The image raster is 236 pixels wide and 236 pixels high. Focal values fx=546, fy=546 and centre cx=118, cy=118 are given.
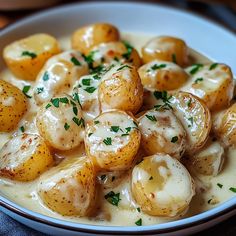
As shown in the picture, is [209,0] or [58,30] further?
[209,0]

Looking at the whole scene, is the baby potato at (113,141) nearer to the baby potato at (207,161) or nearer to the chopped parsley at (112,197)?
the chopped parsley at (112,197)

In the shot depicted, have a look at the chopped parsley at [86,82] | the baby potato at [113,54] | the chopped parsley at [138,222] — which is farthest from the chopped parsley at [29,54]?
the chopped parsley at [138,222]

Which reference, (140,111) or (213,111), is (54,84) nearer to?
(140,111)

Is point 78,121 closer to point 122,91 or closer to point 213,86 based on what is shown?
point 122,91

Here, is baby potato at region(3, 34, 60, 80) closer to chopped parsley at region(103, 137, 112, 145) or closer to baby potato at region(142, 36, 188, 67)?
baby potato at region(142, 36, 188, 67)

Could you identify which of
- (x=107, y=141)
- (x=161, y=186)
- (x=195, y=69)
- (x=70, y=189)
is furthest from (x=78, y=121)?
(x=195, y=69)

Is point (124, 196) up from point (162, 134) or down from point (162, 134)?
down

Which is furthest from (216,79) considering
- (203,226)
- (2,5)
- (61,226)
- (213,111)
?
(2,5)
